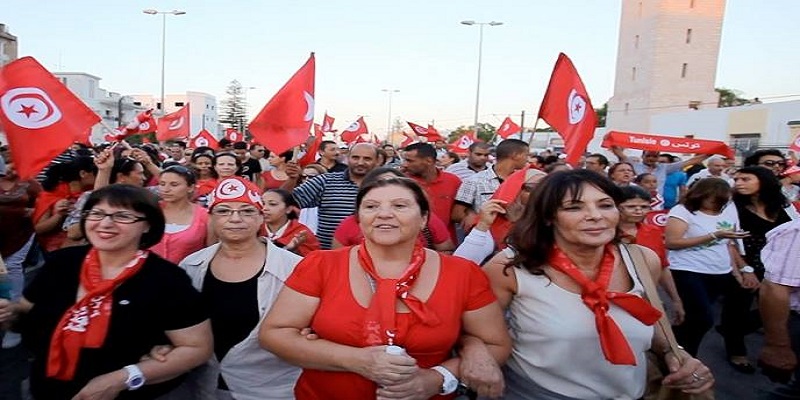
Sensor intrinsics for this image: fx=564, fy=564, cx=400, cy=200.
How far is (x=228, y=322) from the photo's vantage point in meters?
2.66

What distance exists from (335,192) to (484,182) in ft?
5.03

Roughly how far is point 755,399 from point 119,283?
469 centimetres

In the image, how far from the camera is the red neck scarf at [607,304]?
2.14m

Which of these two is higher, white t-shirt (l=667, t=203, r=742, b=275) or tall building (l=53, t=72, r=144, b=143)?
tall building (l=53, t=72, r=144, b=143)

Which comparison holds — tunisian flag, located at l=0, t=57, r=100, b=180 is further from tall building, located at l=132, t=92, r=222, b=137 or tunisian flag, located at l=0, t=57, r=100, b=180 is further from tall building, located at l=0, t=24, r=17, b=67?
tall building, located at l=132, t=92, r=222, b=137

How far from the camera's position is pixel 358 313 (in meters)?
2.13

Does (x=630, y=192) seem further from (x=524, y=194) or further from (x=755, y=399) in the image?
(x=755, y=399)

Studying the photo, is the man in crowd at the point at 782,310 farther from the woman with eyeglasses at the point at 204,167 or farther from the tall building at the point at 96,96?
the tall building at the point at 96,96

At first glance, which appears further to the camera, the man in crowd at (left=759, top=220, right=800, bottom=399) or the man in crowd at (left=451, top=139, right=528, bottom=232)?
the man in crowd at (left=451, top=139, right=528, bottom=232)

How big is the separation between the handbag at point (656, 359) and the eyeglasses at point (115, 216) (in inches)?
84.1

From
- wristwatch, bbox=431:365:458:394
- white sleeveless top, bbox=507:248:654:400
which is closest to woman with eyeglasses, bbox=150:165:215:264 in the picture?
wristwatch, bbox=431:365:458:394

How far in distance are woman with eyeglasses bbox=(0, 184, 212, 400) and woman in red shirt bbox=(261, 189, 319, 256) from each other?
1588 mm

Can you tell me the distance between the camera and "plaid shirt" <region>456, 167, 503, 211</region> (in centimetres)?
552

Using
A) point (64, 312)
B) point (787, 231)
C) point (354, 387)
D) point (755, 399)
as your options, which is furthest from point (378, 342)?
point (755, 399)
